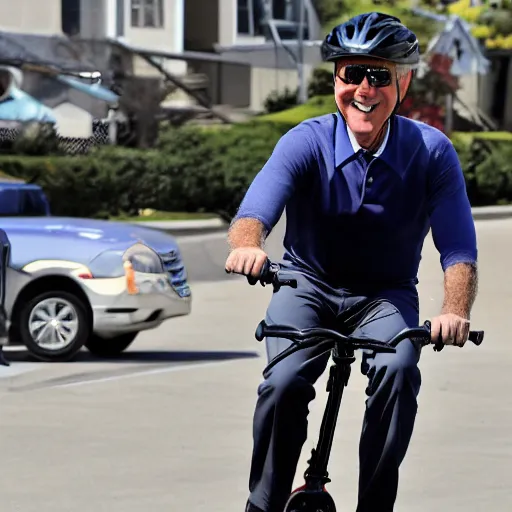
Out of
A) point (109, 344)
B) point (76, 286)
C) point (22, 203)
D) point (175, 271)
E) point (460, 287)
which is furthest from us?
point (22, 203)

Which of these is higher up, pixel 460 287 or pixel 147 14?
pixel 147 14

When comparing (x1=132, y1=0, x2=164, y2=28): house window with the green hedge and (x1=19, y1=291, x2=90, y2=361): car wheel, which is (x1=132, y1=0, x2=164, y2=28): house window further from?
(x1=19, y1=291, x2=90, y2=361): car wheel

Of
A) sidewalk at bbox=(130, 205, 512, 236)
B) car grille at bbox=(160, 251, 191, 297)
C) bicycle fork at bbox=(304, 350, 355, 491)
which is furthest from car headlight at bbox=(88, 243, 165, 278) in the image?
sidewalk at bbox=(130, 205, 512, 236)

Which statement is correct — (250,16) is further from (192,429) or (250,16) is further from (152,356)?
(192,429)

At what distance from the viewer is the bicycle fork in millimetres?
5176

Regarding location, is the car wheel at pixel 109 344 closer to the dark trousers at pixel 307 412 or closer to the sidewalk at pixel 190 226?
the dark trousers at pixel 307 412

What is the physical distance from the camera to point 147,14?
33.4m

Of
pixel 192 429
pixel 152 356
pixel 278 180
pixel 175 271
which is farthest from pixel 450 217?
pixel 152 356

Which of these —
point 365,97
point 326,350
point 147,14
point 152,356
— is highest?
point 365,97

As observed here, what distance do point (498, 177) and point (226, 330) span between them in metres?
29.4

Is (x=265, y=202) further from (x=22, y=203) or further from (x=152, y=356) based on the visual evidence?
(x=22, y=203)

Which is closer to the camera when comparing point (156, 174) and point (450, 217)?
point (450, 217)

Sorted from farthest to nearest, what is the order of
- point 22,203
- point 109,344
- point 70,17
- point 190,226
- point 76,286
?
point 70,17
point 190,226
point 22,203
point 109,344
point 76,286

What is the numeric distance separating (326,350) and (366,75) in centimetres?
83
